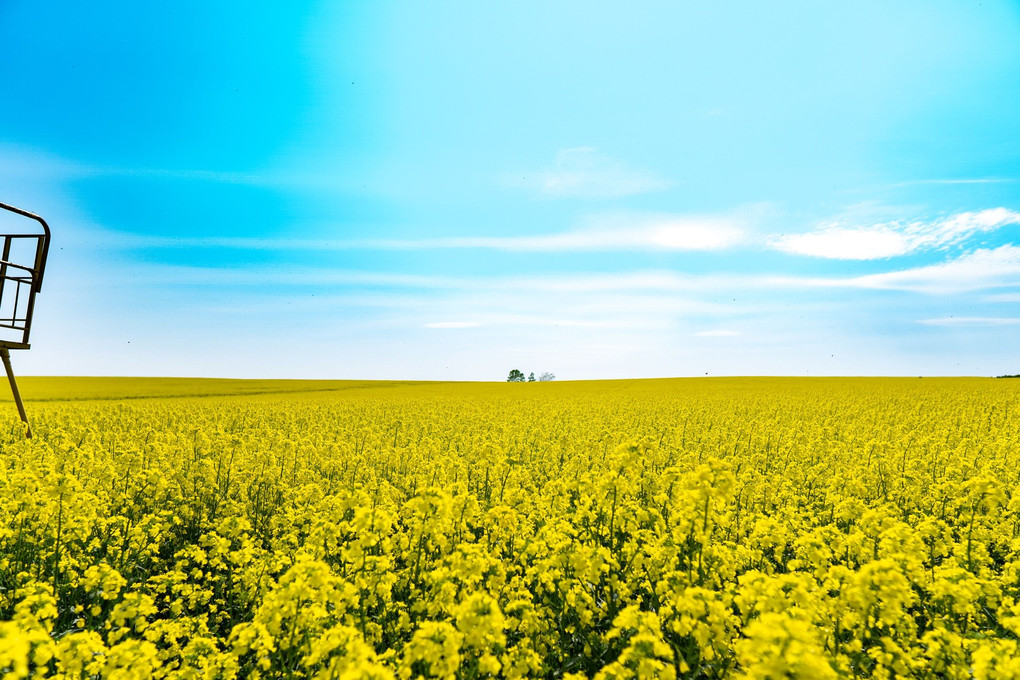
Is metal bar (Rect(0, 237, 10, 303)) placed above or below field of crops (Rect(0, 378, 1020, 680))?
above

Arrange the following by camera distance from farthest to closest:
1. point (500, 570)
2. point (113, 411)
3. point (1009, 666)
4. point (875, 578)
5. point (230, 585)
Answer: point (113, 411)
point (230, 585)
point (500, 570)
point (875, 578)
point (1009, 666)

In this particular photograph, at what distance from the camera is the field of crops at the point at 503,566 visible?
3.63 meters

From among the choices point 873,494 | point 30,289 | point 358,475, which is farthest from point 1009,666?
point 30,289

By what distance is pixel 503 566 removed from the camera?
18.4ft

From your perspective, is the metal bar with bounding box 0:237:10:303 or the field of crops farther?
the metal bar with bounding box 0:237:10:303

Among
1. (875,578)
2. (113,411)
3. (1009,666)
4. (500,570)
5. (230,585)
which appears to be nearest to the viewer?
(1009,666)

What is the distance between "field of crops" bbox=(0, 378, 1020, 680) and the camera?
363 cm

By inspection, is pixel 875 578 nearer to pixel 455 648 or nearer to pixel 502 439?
pixel 455 648

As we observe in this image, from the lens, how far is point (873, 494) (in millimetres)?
10867

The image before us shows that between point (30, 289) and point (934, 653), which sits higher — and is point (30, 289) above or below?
above

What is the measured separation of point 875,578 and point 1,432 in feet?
70.8

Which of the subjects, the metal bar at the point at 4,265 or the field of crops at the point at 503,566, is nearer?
the field of crops at the point at 503,566

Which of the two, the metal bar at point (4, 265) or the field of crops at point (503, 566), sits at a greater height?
the metal bar at point (4, 265)

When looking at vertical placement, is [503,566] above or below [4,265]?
below
